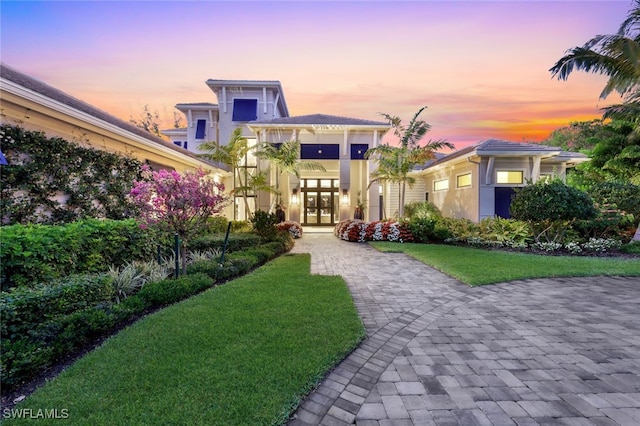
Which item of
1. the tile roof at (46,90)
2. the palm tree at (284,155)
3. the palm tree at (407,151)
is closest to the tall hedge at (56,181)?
the tile roof at (46,90)

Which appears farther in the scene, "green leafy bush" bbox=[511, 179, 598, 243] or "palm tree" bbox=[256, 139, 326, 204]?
"palm tree" bbox=[256, 139, 326, 204]

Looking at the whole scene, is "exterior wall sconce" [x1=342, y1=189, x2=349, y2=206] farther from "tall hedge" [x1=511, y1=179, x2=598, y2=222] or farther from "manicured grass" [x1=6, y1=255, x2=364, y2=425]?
"manicured grass" [x1=6, y1=255, x2=364, y2=425]

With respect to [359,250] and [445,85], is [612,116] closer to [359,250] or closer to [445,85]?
[445,85]

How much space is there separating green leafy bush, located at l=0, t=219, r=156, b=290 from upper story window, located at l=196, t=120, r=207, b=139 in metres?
17.8

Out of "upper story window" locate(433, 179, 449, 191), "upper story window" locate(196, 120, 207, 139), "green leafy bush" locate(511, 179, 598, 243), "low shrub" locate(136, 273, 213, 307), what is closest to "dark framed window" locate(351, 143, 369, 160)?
"upper story window" locate(433, 179, 449, 191)

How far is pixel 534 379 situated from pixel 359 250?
839 cm

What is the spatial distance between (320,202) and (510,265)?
13590 millimetres

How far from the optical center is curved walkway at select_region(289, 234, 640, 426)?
7.89 feet

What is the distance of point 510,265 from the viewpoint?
8000 mm

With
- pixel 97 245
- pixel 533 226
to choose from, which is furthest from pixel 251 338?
pixel 533 226

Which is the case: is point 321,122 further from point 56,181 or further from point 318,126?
point 56,181

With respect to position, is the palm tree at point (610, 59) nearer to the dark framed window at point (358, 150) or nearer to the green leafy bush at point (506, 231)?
the green leafy bush at point (506, 231)

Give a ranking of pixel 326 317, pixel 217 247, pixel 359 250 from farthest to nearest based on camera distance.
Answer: pixel 359 250, pixel 217 247, pixel 326 317

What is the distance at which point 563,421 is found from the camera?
2289mm
